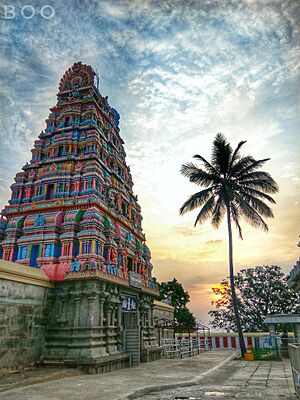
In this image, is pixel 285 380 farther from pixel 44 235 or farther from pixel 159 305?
pixel 159 305

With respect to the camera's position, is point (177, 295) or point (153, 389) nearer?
point (153, 389)

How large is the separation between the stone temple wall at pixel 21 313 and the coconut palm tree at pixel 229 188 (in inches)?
509

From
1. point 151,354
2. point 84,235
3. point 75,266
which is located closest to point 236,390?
point 75,266

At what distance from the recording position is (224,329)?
143 ft

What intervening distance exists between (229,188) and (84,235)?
38.0 feet

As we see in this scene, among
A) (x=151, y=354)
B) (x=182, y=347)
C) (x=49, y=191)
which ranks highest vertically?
(x=49, y=191)

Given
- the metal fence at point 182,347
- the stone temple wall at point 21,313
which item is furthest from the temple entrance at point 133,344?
the stone temple wall at point 21,313

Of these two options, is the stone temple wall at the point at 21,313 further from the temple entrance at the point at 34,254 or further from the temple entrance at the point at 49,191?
the temple entrance at the point at 49,191

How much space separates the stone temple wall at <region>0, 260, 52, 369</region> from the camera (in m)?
13.9

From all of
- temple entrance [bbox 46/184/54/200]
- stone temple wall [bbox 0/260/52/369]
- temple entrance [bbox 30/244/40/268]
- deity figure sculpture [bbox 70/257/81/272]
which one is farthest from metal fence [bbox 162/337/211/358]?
temple entrance [bbox 46/184/54/200]

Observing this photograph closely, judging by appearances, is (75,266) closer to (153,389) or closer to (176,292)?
(153,389)

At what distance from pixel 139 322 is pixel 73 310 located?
642cm

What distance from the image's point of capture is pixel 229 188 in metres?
24.2

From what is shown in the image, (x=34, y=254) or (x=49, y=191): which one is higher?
(x=49, y=191)
